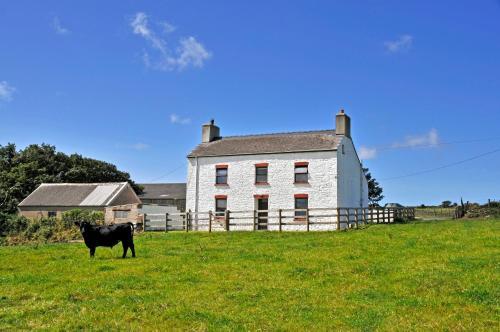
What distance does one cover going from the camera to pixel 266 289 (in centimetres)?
1145

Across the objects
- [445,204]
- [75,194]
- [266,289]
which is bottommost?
[266,289]

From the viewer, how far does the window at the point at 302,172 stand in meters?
35.9

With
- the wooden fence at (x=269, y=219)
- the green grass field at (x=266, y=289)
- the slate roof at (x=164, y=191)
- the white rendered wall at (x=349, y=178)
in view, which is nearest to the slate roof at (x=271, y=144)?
the white rendered wall at (x=349, y=178)

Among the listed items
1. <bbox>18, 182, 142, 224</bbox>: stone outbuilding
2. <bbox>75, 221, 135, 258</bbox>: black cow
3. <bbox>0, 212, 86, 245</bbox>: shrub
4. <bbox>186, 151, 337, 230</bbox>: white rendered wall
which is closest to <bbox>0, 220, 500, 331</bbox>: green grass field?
<bbox>75, 221, 135, 258</bbox>: black cow

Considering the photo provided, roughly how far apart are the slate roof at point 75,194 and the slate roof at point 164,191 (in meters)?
18.5

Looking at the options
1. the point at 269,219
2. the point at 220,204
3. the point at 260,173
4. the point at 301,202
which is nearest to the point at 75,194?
the point at 220,204

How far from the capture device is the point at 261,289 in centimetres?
1145

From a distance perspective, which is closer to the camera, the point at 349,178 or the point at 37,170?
the point at 349,178

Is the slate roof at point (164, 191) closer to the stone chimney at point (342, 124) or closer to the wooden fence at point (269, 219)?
the wooden fence at point (269, 219)

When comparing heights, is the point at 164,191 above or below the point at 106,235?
above

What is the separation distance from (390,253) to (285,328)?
363 inches

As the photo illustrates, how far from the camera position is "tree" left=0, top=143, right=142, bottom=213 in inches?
2387

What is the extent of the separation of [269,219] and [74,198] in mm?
25200

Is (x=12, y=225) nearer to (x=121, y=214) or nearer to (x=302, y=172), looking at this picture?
(x=121, y=214)
